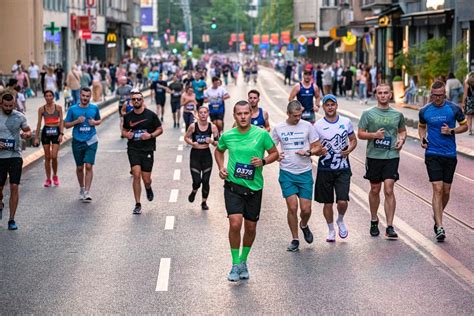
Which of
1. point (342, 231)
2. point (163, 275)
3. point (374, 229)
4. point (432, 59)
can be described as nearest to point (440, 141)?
point (374, 229)

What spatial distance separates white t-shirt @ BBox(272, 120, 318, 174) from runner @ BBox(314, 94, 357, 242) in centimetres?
43

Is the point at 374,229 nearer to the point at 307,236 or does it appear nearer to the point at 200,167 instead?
the point at 307,236

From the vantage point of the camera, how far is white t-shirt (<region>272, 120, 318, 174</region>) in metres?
12.9

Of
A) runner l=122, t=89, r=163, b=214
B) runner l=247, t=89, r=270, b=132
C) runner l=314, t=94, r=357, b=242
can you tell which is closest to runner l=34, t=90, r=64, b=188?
runner l=122, t=89, r=163, b=214

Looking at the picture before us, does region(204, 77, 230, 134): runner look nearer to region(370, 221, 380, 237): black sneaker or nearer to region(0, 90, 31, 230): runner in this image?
region(0, 90, 31, 230): runner

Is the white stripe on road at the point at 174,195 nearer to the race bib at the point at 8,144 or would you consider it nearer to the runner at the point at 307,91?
the race bib at the point at 8,144

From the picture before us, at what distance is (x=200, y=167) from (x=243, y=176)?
235 inches

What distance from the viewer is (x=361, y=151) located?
91.4 feet

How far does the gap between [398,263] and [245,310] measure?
281 cm

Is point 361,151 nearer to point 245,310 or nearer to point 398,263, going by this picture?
point 398,263

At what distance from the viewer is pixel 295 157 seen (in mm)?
12945

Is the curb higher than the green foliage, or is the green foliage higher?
the green foliage

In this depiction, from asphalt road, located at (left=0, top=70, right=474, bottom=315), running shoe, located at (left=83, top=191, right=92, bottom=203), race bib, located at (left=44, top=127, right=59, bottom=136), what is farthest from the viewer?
race bib, located at (left=44, top=127, right=59, bottom=136)

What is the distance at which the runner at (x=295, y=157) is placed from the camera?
12867mm
